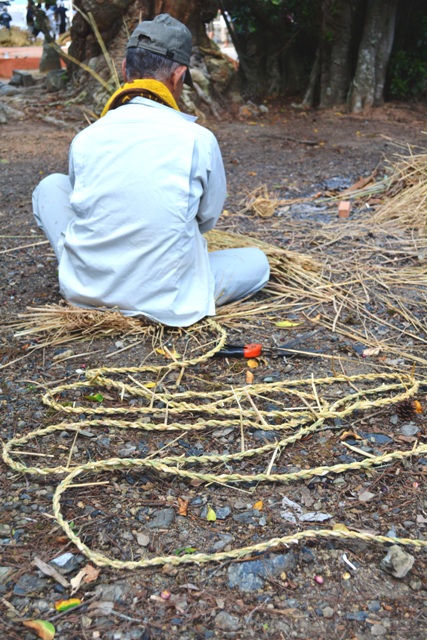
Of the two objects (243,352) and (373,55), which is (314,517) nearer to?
(243,352)

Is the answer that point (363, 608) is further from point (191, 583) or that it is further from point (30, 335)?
point (30, 335)

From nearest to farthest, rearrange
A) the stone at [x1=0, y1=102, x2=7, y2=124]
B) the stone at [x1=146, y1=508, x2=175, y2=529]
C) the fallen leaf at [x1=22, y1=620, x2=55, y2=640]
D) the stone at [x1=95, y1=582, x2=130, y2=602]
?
the fallen leaf at [x1=22, y1=620, x2=55, y2=640] → the stone at [x1=95, y1=582, x2=130, y2=602] → the stone at [x1=146, y1=508, x2=175, y2=529] → the stone at [x1=0, y1=102, x2=7, y2=124]

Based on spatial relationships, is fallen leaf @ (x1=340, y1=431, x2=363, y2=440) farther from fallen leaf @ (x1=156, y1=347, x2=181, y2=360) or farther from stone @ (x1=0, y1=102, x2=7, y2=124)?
stone @ (x1=0, y1=102, x2=7, y2=124)

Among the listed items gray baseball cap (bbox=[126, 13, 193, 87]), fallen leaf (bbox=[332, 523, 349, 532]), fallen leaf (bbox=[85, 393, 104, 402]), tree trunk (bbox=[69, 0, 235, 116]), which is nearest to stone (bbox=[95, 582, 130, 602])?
fallen leaf (bbox=[332, 523, 349, 532])

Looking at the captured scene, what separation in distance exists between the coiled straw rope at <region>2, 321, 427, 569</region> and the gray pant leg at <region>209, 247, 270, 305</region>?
36cm

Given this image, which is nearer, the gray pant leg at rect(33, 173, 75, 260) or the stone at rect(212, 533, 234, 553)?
the stone at rect(212, 533, 234, 553)

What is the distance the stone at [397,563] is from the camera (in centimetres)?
158

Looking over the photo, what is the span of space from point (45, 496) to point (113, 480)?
0.19 meters

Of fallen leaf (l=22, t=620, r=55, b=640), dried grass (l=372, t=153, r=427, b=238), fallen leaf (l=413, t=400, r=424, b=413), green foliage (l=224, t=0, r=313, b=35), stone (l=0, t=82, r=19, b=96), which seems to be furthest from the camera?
stone (l=0, t=82, r=19, b=96)

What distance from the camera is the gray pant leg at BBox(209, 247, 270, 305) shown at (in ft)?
9.58

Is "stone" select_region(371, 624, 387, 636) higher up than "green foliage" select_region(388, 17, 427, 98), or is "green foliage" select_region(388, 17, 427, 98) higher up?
"stone" select_region(371, 624, 387, 636)

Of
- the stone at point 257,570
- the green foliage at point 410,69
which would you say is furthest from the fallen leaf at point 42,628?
the green foliage at point 410,69

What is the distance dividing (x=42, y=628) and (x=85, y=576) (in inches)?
6.6

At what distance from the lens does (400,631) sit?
1.45m
